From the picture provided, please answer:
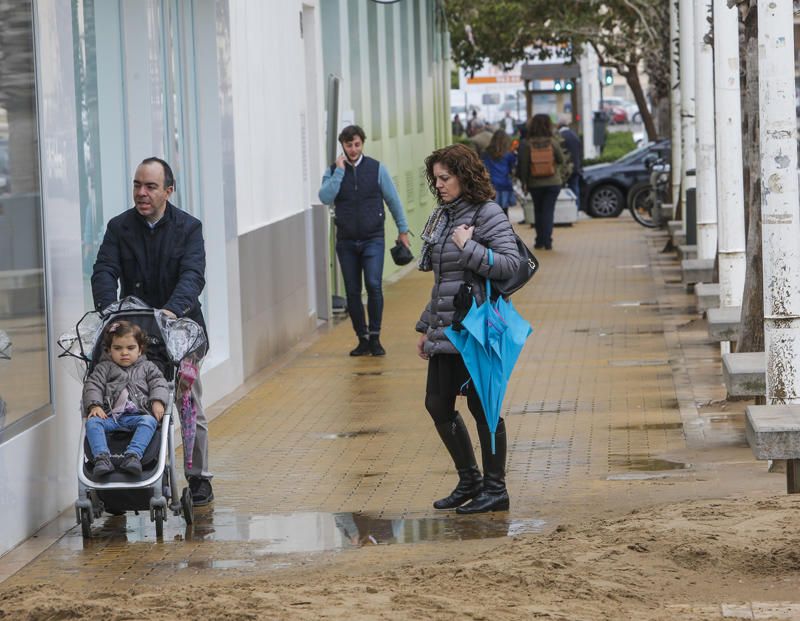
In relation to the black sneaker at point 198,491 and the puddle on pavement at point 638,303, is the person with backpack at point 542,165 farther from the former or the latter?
the black sneaker at point 198,491

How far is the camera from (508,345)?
A: 836 cm

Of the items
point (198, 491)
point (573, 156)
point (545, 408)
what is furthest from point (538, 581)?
point (573, 156)

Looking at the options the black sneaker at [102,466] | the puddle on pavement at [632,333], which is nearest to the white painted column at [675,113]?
the puddle on pavement at [632,333]

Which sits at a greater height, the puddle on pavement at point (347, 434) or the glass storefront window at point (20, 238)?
the glass storefront window at point (20, 238)

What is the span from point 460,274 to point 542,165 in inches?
686

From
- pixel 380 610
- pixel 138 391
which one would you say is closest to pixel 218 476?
pixel 138 391

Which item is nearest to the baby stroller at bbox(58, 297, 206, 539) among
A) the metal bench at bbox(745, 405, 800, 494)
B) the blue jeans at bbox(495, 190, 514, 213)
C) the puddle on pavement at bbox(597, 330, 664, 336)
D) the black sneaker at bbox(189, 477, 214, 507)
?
the black sneaker at bbox(189, 477, 214, 507)

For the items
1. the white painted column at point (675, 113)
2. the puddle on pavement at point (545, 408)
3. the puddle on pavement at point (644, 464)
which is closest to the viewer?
the puddle on pavement at point (644, 464)

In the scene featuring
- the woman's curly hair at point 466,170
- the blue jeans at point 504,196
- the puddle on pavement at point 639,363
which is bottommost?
the puddle on pavement at point 639,363

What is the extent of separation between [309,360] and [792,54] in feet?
23.1

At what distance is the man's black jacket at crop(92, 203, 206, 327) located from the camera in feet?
28.5

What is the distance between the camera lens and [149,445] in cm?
809

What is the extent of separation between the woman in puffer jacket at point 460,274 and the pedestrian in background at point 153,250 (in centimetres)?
115

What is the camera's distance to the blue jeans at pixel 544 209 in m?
25.9
